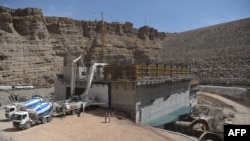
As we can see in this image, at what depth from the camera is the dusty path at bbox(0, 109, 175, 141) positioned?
19.2 meters

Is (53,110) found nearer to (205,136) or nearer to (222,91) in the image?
(205,136)

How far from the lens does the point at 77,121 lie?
23.2 metres

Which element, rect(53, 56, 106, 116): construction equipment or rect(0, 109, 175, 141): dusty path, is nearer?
rect(0, 109, 175, 141): dusty path

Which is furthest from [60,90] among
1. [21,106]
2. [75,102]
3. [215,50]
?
[215,50]

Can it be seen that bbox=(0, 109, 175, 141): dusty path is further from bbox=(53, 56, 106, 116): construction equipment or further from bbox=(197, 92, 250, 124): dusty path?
bbox=(197, 92, 250, 124): dusty path

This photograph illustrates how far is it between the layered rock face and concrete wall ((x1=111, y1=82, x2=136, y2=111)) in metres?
5.18

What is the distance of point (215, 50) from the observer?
72812 mm

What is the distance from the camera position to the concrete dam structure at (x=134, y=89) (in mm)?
26531

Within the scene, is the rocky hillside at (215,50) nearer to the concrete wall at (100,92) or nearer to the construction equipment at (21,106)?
the concrete wall at (100,92)

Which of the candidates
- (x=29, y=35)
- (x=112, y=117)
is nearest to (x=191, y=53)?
(x=29, y=35)

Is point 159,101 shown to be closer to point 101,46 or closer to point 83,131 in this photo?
point 83,131

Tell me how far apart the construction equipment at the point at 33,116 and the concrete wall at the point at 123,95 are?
677 centimetres

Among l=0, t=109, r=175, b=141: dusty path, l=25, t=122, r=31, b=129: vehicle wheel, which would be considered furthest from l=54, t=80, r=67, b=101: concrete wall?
l=25, t=122, r=31, b=129: vehicle wheel

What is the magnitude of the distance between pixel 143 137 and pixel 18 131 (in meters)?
9.69
